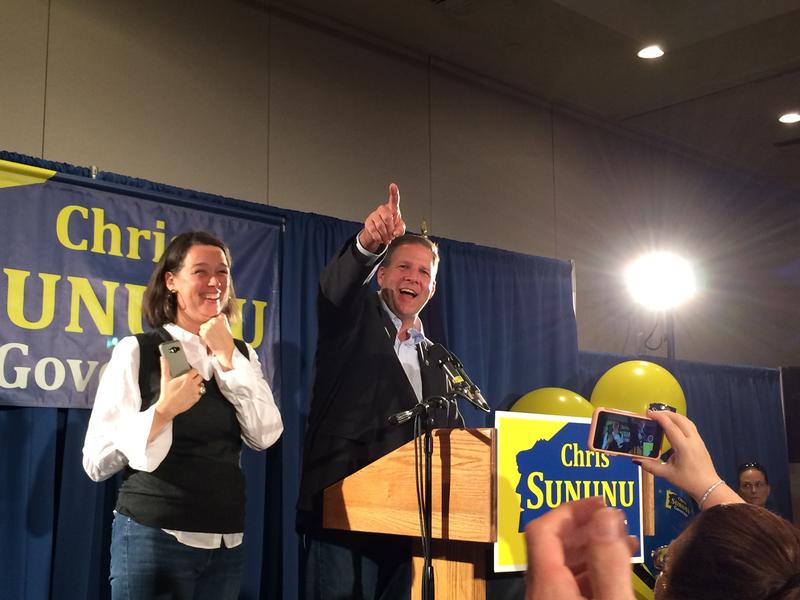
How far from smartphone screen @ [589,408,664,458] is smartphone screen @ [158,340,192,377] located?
4.04ft

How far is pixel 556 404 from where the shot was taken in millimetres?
4668

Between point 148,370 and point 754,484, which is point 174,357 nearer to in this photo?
point 148,370

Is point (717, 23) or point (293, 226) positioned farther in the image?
point (717, 23)

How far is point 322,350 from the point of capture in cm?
291

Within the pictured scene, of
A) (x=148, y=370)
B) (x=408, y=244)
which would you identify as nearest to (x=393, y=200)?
(x=408, y=244)

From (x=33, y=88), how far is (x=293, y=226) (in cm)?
129

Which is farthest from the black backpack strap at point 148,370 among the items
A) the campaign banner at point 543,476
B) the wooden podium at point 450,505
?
the campaign banner at point 543,476

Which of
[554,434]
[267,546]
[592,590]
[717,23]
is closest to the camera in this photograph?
[592,590]

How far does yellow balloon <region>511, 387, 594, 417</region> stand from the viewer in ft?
15.3

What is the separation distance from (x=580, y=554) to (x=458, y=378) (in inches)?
56.8

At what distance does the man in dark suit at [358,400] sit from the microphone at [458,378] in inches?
10.4

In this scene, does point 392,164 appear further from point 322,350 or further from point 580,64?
point 322,350

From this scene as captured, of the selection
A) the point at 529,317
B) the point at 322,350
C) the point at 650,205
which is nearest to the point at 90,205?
the point at 322,350

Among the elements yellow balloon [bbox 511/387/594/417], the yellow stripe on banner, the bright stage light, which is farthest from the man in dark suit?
the bright stage light
